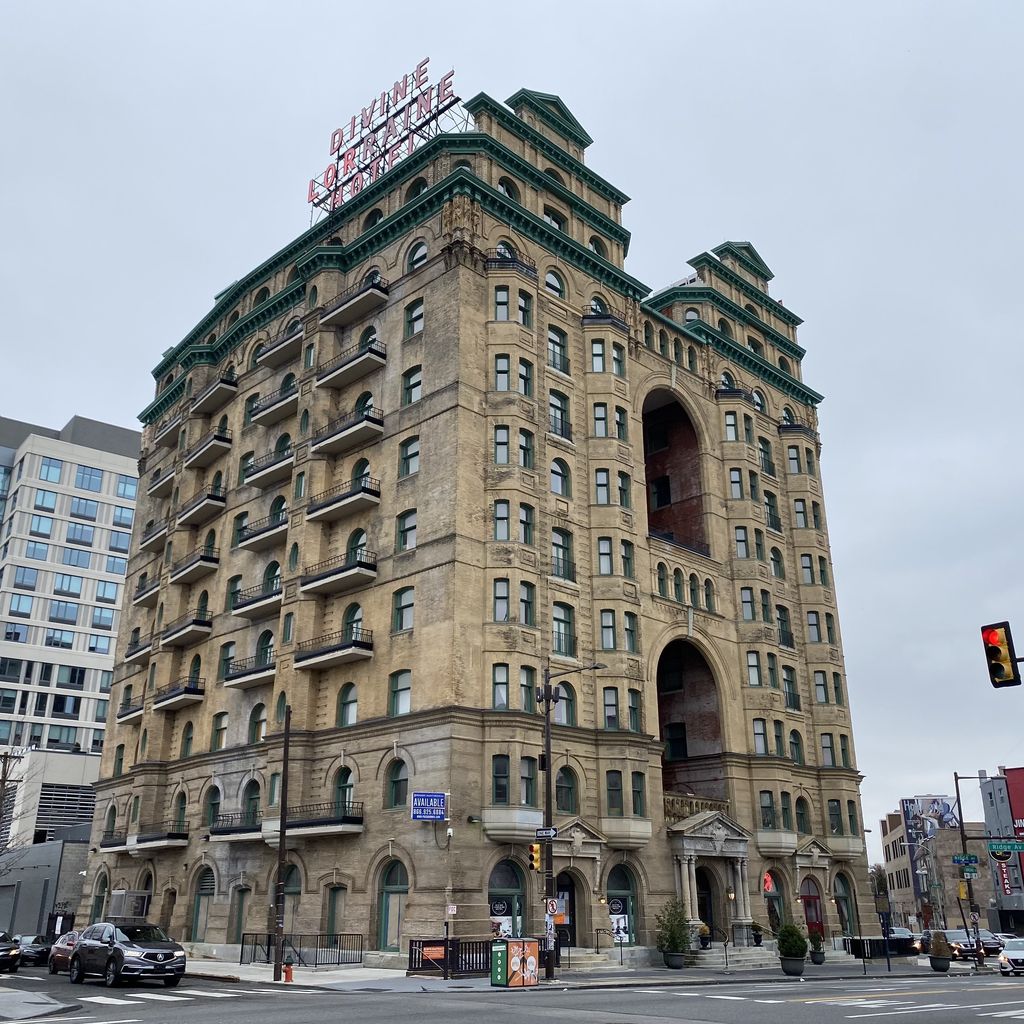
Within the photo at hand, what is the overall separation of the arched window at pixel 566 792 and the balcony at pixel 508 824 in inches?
103

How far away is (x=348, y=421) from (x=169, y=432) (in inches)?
898

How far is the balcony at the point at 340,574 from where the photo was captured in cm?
4294

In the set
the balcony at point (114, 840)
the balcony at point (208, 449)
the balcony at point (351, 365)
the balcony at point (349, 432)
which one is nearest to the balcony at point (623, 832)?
the balcony at point (349, 432)

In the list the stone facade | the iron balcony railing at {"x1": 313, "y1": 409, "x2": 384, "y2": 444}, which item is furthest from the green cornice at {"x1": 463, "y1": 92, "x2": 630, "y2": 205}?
the iron balcony railing at {"x1": 313, "y1": 409, "x2": 384, "y2": 444}

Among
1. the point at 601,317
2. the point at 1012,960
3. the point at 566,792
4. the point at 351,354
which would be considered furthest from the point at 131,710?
the point at 1012,960

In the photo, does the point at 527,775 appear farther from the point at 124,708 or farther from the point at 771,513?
the point at 124,708

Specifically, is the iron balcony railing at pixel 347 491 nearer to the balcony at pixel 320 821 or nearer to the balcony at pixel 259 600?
the balcony at pixel 259 600

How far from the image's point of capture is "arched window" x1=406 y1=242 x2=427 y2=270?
47.2m

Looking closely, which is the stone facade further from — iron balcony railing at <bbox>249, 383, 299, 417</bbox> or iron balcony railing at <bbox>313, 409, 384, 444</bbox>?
iron balcony railing at <bbox>249, 383, 299, 417</bbox>

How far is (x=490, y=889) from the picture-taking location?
36.7 m

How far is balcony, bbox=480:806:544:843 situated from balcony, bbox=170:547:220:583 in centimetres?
2544

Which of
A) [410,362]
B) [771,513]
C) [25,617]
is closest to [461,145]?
[410,362]

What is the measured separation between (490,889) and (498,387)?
21082 millimetres

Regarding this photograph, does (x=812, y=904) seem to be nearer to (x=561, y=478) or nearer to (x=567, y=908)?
(x=567, y=908)
